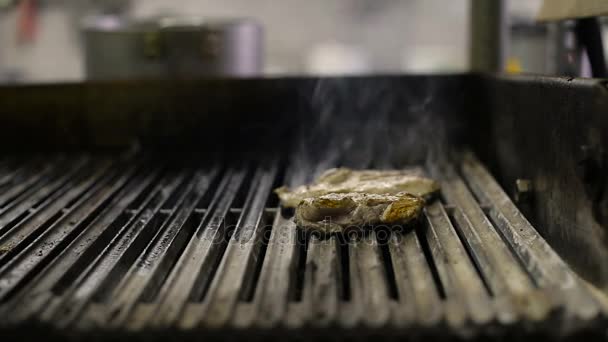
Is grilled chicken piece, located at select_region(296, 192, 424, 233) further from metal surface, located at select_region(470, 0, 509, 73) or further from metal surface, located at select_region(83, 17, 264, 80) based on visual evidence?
metal surface, located at select_region(83, 17, 264, 80)

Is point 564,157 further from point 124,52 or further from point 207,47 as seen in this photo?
point 124,52

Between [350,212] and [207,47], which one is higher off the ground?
[207,47]

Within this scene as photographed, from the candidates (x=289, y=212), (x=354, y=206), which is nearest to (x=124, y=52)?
(x=289, y=212)

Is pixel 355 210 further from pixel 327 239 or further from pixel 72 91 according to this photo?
pixel 72 91

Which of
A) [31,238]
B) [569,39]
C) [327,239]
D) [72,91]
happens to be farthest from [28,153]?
[569,39]

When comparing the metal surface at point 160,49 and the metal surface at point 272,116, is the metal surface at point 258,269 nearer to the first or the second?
the metal surface at point 272,116

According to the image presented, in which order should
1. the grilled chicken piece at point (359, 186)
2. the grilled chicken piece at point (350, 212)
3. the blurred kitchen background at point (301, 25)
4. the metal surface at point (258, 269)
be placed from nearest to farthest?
the metal surface at point (258, 269)
the grilled chicken piece at point (350, 212)
the grilled chicken piece at point (359, 186)
the blurred kitchen background at point (301, 25)

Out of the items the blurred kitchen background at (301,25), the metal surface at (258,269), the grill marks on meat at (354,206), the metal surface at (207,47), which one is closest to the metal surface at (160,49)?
the metal surface at (207,47)
